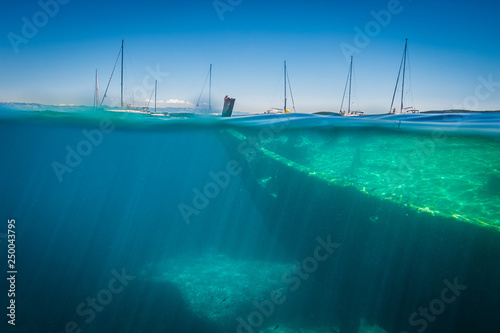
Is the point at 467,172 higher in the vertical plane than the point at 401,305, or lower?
higher

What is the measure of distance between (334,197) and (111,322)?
921cm

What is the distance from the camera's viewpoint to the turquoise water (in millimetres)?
5188

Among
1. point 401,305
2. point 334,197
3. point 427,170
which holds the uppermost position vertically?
point 427,170

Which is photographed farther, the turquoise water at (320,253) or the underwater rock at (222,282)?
the underwater rock at (222,282)

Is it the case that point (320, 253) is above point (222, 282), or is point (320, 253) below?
above

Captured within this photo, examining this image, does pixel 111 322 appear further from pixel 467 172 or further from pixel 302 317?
pixel 467 172

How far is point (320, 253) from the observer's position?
7484mm

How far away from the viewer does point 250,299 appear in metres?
9.45

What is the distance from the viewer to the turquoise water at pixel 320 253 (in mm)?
5188

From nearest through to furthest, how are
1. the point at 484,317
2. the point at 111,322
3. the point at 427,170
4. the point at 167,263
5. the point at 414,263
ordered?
the point at 484,317
the point at 414,263
the point at 111,322
the point at 427,170
the point at 167,263

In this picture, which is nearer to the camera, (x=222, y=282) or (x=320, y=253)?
(x=320, y=253)

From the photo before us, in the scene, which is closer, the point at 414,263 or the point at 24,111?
the point at 414,263

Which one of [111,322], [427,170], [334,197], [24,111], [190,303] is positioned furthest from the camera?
[24,111]

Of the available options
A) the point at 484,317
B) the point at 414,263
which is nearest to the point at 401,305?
the point at 414,263
